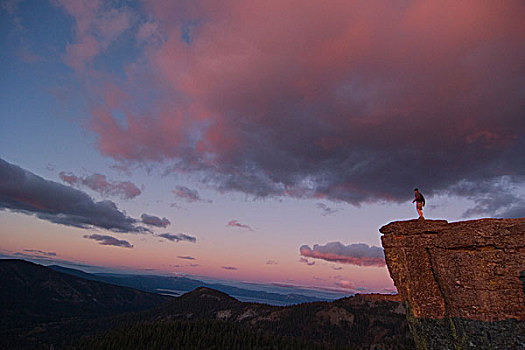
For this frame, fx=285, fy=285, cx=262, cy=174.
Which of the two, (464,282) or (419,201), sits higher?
(419,201)

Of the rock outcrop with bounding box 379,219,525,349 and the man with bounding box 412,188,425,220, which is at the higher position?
the man with bounding box 412,188,425,220

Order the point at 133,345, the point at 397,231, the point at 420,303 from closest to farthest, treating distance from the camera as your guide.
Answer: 1. the point at 420,303
2. the point at 397,231
3. the point at 133,345

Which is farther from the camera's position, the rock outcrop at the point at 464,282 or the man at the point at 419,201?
the man at the point at 419,201

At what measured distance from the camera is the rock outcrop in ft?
60.4

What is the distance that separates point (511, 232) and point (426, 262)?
5924 millimetres

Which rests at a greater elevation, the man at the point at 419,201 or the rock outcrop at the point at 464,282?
the man at the point at 419,201

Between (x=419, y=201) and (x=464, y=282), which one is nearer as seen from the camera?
(x=464, y=282)

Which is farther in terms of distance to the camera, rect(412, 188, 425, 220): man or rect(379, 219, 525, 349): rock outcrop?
rect(412, 188, 425, 220): man

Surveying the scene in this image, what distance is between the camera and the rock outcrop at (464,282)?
18.4m

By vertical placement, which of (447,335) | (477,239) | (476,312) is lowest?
(447,335)

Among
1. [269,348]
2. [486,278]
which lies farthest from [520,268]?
[269,348]

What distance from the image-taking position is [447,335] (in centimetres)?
2075

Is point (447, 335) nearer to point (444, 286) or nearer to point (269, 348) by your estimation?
point (444, 286)

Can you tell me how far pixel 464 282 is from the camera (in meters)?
19.8
